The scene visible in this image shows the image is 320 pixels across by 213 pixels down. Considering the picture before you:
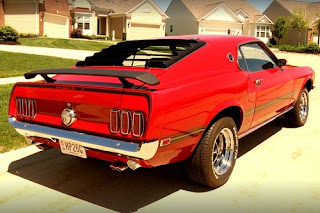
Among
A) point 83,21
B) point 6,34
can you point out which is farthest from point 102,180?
point 83,21

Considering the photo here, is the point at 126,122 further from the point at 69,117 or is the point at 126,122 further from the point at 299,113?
the point at 299,113

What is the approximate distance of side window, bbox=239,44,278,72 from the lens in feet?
15.7

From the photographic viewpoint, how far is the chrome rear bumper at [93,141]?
3.08 m

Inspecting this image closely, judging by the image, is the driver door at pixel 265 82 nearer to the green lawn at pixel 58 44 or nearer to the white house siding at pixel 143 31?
the green lawn at pixel 58 44

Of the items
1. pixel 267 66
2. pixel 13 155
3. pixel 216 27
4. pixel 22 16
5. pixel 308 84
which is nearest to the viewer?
pixel 13 155

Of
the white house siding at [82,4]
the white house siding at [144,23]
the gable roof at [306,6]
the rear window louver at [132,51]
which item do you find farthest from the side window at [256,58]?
the gable roof at [306,6]

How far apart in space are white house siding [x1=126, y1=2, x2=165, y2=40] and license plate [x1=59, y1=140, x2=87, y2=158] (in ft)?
132

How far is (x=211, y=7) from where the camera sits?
48.8m

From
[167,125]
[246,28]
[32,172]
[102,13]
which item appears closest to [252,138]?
[167,125]

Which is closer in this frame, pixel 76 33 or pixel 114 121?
pixel 114 121

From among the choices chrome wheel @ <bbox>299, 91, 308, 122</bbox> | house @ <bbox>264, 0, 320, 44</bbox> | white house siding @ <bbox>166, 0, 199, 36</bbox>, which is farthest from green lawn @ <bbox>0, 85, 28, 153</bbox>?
house @ <bbox>264, 0, 320, 44</bbox>

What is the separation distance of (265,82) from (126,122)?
235 centimetres

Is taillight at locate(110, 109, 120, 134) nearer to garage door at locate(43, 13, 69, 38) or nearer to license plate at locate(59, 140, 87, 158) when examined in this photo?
license plate at locate(59, 140, 87, 158)

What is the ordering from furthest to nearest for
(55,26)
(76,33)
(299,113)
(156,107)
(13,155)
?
(76,33)
(55,26)
(299,113)
(13,155)
(156,107)
